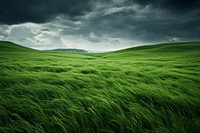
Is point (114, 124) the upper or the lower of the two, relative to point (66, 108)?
lower

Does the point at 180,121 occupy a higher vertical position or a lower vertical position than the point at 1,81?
lower

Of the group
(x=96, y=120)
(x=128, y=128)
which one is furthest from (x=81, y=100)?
(x=128, y=128)

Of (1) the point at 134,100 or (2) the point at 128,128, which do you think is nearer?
(2) the point at 128,128

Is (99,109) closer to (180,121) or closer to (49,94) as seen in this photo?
(180,121)

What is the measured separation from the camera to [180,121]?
2113 mm

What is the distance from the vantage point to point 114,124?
209cm

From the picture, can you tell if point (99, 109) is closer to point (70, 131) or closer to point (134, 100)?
point (70, 131)

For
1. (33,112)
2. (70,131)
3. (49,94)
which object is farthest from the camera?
(49,94)

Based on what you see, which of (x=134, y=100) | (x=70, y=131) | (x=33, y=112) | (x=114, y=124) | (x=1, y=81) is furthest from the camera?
(x=1, y=81)

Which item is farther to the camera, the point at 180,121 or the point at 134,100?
the point at 134,100

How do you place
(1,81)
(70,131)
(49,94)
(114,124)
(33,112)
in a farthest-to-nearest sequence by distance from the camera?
(1,81) < (49,94) < (33,112) < (114,124) < (70,131)

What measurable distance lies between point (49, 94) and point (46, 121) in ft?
4.83

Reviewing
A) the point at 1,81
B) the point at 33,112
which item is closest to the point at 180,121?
the point at 33,112

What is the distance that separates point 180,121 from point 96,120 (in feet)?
4.62
